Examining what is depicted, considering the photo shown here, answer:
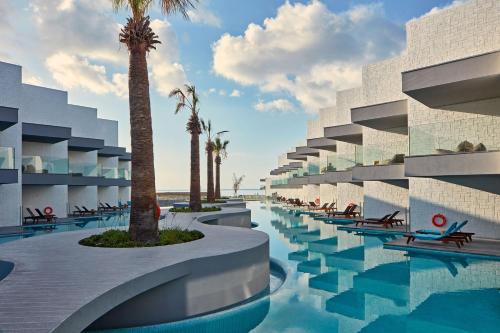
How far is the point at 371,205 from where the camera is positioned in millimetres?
25188

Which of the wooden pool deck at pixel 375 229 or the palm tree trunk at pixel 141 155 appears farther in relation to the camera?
the wooden pool deck at pixel 375 229

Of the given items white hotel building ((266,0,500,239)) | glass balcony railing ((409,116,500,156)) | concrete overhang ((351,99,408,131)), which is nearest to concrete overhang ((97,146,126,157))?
white hotel building ((266,0,500,239))

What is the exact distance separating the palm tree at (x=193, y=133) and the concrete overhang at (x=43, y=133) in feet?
32.3

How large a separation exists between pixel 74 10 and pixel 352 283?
14966 mm

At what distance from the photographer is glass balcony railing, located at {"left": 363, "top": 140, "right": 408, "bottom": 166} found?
1977 cm

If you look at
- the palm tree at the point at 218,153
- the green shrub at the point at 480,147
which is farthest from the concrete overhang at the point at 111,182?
the green shrub at the point at 480,147

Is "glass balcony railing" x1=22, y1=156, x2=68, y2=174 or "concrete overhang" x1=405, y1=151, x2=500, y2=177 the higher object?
"glass balcony railing" x1=22, y1=156, x2=68, y2=174

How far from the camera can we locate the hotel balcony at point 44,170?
978 inches

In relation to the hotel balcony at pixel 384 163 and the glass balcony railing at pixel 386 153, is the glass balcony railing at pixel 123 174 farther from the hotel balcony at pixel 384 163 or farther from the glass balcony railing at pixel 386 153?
the glass balcony railing at pixel 386 153

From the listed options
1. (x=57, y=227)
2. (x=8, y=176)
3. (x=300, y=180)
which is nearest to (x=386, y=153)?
(x=300, y=180)

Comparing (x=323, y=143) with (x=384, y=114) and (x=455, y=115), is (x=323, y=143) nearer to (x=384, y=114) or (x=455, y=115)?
(x=384, y=114)

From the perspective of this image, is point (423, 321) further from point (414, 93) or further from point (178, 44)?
point (178, 44)

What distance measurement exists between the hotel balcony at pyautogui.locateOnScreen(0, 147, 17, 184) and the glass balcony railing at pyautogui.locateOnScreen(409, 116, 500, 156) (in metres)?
20.9

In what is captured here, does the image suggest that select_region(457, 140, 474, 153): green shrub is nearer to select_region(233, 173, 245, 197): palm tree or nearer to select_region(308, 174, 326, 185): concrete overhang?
select_region(308, 174, 326, 185): concrete overhang
